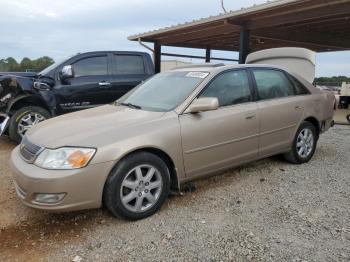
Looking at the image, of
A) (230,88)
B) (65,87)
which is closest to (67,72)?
(65,87)

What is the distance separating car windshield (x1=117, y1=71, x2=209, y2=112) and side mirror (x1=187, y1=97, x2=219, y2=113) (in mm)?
174

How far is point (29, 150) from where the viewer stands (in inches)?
131

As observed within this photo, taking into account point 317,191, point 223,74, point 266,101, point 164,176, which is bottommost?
point 317,191

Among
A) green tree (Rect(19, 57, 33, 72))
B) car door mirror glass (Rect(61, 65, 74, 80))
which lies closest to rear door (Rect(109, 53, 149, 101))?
car door mirror glass (Rect(61, 65, 74, 80))

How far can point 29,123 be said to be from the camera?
6359 mm

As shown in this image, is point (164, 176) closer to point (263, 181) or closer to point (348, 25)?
point (263, 181)

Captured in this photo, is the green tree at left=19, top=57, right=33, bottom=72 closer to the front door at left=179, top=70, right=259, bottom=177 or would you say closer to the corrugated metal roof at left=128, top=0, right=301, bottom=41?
the corrugated metal roof at left=128, top=0, right=301, bottom=41

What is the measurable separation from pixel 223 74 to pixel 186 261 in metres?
2.33

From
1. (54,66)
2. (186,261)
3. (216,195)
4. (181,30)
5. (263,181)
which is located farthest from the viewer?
(181,30)

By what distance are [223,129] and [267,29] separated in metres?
8.78

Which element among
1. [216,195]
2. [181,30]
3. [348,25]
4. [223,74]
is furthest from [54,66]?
[348,25]

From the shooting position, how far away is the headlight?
3.01 m

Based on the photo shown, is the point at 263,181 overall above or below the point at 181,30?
below

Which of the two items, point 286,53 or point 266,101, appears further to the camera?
point 286,53
